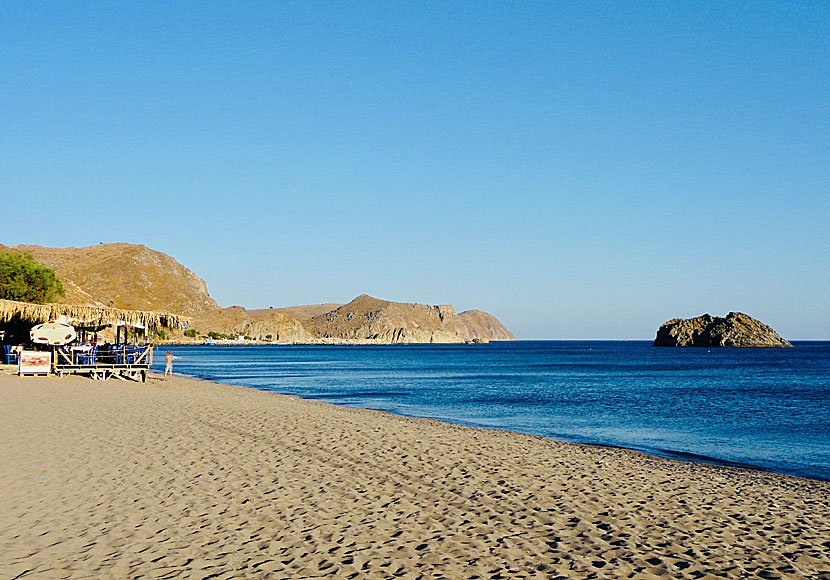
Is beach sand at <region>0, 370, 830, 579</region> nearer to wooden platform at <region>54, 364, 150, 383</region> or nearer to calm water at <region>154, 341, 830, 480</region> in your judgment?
calm water at <region>154, 341, 830, 480</region>

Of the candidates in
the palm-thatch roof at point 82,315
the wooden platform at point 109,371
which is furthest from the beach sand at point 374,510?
the palm-thatch roof at point 82,315

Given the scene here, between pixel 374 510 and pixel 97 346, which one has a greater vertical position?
pixel 97 346

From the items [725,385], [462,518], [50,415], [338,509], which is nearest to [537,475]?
[462,518]

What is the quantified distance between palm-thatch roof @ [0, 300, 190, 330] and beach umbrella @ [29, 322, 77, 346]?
3320mm

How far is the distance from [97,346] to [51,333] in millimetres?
4309

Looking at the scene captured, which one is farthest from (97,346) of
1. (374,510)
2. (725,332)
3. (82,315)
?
(725,332)

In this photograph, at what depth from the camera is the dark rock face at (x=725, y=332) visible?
17575 cm

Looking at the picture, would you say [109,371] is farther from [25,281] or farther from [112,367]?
[25,281]

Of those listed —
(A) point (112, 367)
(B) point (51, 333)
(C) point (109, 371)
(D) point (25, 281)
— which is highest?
(D) point (25, 281)

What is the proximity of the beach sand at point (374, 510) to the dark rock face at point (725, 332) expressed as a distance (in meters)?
180

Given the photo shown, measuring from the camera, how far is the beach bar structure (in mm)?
31234

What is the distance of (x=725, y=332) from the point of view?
176 metres

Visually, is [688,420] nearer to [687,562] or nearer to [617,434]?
[617,434]

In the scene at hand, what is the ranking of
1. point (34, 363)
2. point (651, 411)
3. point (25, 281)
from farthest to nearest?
point (25, 281) → point (34, 363) → point (651, 411)
